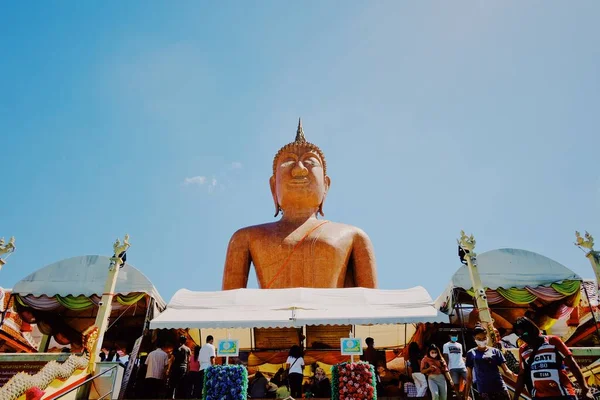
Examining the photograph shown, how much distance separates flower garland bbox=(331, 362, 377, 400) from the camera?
20.9 ft

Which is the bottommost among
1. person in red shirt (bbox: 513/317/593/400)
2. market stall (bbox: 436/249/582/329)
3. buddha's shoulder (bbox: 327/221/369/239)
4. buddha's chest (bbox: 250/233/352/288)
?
person in red shirt (bbox: 513/317/593/400)

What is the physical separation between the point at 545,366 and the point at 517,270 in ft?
24.3

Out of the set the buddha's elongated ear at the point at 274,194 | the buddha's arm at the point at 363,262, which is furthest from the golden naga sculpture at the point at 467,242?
the buddha's elongated ear at the point at 274,194

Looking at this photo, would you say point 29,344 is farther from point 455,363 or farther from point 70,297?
point 455,363

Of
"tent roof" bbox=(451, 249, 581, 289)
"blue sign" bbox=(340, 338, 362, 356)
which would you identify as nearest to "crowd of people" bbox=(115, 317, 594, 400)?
"blue sign" bbox=(340, 338, 362, 356)

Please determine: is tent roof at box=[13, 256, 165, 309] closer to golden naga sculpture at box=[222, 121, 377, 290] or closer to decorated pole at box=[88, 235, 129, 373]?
decorated pole at box=[88, 235, 129, 373]

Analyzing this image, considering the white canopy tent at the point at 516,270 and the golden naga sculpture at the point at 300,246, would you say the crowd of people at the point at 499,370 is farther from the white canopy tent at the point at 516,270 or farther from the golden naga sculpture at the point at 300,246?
the golden naga sculpture at the point at 300,246

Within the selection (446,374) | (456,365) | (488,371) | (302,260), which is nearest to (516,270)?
(302,260)

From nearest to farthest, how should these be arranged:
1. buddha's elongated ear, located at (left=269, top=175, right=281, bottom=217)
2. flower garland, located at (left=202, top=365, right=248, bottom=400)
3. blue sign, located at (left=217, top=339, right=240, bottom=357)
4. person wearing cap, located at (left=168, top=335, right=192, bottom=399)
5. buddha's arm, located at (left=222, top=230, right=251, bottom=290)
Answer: flower garland, located at (left=202, top=365, right=248, bottom=400) → blue sign, located at (left=217, top=339, right=240, bottom=357) → person wearing cap, located at (left=168, top=335, right=192, bottom=399) → buddha's arm, located at (left=222, top=230, right=251, bottom=290) → buddha's elongated ear, located at (left=269, top=175, right=281, bottom=217)

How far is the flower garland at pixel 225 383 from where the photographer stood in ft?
20.7

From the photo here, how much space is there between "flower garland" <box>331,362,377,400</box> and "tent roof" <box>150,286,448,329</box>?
5.40ft

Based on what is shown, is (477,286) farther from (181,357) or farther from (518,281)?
(181,357)

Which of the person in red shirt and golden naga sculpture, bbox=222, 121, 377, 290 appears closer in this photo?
the person in red shirt

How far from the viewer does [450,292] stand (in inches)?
408
